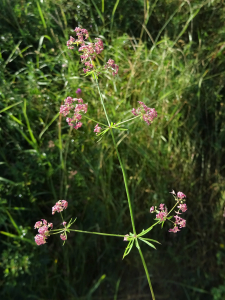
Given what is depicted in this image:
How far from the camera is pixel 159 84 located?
94.9 inches

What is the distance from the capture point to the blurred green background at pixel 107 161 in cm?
215

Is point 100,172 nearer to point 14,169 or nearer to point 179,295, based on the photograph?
point 14,169

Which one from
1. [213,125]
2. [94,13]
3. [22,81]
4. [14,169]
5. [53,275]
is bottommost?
[53,275]

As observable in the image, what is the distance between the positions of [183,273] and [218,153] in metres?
0.88

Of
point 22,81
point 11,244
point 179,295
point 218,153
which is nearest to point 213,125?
point 218,153

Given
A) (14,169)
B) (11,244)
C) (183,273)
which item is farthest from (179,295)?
(14,169)

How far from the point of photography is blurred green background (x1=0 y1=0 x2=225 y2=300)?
2152 millimetres

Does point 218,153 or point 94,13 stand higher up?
point 94,13

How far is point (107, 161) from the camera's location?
2.26m

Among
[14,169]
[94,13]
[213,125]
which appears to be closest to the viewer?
[14,169]

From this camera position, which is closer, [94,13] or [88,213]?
[88,213]

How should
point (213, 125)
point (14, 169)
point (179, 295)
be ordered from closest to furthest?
1. point (14, 169)
2. point (179, 295)
3. point (213, 125)

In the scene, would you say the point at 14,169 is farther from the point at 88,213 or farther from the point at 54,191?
the point at 88,213

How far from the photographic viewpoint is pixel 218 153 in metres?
2.40
